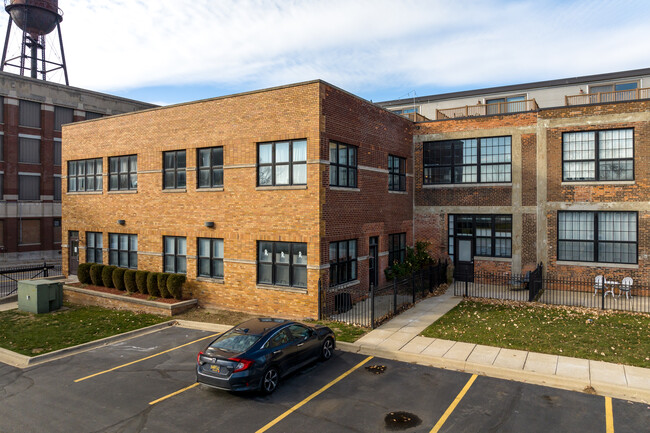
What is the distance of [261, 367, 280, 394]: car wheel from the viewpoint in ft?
34.1

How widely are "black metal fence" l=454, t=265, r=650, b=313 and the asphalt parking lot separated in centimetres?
953

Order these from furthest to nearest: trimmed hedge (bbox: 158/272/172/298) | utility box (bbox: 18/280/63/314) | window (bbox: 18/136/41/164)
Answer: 1. window (bbox: 18/136/41/164)
2. trimmed hedge (bbox: 158/272/172/298)
3. utility box (bbox: 18/280/63/314)

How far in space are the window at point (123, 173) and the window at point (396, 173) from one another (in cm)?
1296

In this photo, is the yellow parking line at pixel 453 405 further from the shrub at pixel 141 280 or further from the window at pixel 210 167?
the shrub at pixel 141 280

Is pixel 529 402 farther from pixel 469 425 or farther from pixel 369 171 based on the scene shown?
pixel 369 171

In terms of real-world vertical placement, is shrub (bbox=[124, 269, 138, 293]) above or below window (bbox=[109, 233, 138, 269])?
below

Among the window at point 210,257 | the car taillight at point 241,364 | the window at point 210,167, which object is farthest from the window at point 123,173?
the car taillight at point 241,364

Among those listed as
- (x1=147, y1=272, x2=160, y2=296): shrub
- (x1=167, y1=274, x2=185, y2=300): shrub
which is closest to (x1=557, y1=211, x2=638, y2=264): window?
(x1=167, y1=274, x2=185, y2=300): shrub

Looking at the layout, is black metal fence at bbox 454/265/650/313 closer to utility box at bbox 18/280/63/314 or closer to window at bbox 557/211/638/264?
window at bbox 557/211/638/264

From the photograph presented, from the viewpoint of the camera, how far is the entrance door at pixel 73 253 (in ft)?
87.0

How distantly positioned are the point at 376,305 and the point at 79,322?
39.6ft

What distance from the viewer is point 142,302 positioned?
20156mm

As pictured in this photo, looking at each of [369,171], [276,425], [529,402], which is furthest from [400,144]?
[276,425]

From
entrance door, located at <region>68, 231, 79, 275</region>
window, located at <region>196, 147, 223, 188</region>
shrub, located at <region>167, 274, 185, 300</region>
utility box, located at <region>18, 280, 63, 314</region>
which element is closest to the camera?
utility box, located at <region>18, 280, 63, 314</region>
